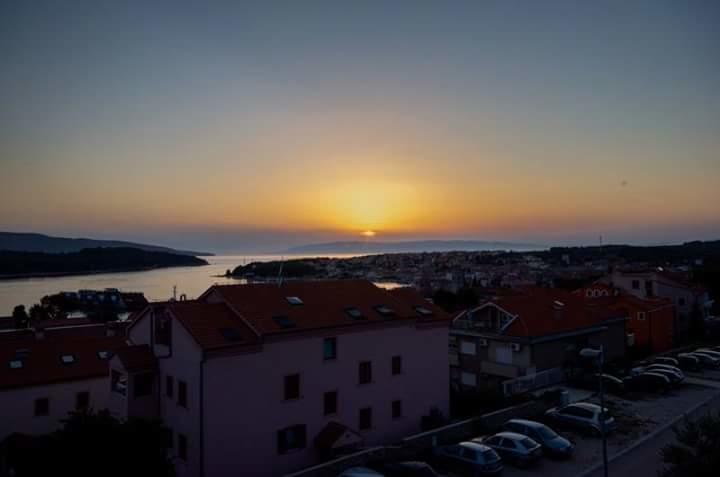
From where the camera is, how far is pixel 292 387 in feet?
71.2

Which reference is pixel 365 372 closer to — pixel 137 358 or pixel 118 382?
→ pixel 137 358

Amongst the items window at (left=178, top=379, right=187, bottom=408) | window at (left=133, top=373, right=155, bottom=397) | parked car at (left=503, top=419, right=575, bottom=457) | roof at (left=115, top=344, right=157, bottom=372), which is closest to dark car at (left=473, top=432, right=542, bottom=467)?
parked car at (left=503, top=419, right=575, bottom=457)

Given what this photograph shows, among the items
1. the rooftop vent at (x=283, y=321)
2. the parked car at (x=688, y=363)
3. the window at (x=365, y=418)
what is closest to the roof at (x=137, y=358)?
the rooftop vent at (x=283, y=321)

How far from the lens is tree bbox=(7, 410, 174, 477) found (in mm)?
14430

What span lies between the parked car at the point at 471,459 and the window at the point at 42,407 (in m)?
20.5

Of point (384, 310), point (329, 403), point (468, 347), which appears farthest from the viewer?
point (468, 347)

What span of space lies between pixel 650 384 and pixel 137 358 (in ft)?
91.4

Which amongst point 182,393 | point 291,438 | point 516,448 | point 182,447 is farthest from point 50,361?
point 516,448

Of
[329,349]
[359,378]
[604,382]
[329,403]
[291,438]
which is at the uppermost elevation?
[329,349]

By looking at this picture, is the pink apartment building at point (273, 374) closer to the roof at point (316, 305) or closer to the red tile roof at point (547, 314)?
the roof at point (316, 305)

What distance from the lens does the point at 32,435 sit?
2591 centimetres

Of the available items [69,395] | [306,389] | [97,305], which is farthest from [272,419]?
[97,305]

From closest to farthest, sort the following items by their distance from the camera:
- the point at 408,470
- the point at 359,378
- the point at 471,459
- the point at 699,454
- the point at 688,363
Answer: the point at 699,454 → the point at 408,470 → the point at 471,459 → the point at 359,378 → the point at 688,363

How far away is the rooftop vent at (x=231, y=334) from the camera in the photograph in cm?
2039
